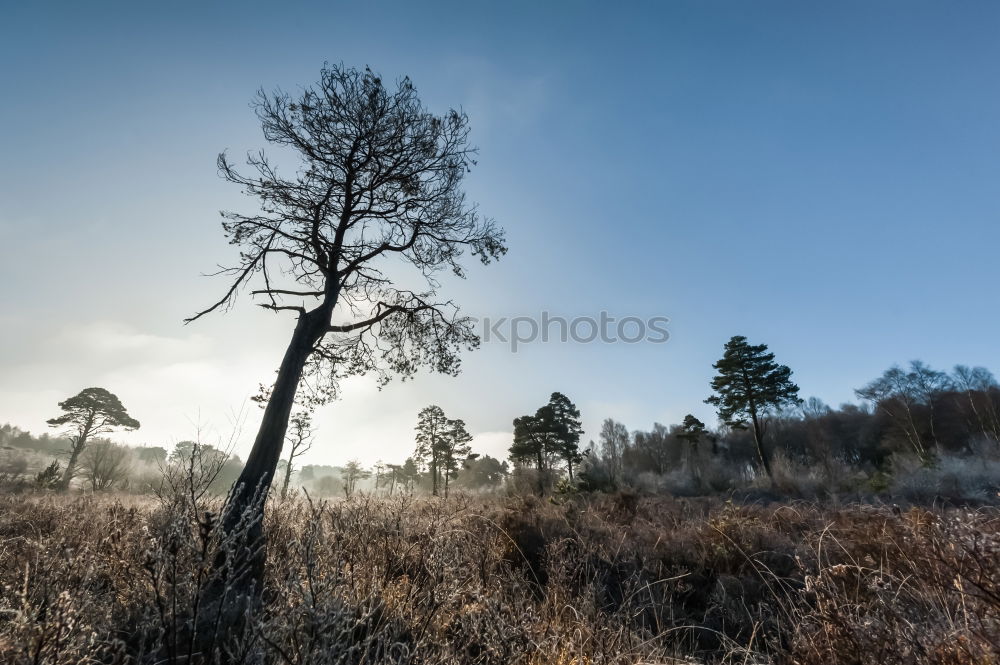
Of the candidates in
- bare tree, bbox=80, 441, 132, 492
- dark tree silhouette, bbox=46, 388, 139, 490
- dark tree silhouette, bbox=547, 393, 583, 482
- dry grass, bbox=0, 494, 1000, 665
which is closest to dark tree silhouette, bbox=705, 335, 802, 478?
dark tree silhouette, bbox=547, 393, 583, 482

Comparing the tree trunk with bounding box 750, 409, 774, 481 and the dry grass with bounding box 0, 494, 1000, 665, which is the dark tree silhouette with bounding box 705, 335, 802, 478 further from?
the dry grass with bounding box 0, 494, 1000, 665

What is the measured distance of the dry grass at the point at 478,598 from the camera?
4.96ft

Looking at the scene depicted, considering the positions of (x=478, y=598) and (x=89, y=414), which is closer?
(x=478, y=598)

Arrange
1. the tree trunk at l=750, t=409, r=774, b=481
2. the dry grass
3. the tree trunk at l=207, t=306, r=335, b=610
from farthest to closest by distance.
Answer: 1. the tree trunk at l=750, t=409, r=774, b=481
2. the tree trunk at l=207, t=306, r=335, b=610
3. the dry grass

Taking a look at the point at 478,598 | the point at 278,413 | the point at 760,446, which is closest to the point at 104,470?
the point at 278,413

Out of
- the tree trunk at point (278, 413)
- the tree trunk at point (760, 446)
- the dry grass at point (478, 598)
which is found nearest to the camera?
the dry grass at point (478, 598)

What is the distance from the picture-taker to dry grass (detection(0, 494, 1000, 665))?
1.51 meters

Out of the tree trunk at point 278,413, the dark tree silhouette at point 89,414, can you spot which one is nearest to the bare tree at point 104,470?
the dark tree silhouette at point 89,414

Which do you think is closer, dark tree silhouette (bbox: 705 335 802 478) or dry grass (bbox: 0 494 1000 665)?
dry grass (bbox: 0 494 1000 665)

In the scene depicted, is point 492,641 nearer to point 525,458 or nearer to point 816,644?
point 816,644

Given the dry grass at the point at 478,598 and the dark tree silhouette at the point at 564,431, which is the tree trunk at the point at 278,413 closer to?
the dry grass at the point at 478,598

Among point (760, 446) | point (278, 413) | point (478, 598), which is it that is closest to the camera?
point (478, 598)

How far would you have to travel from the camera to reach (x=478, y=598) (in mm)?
2055

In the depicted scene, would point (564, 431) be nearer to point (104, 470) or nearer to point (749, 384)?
point (749, 384)
